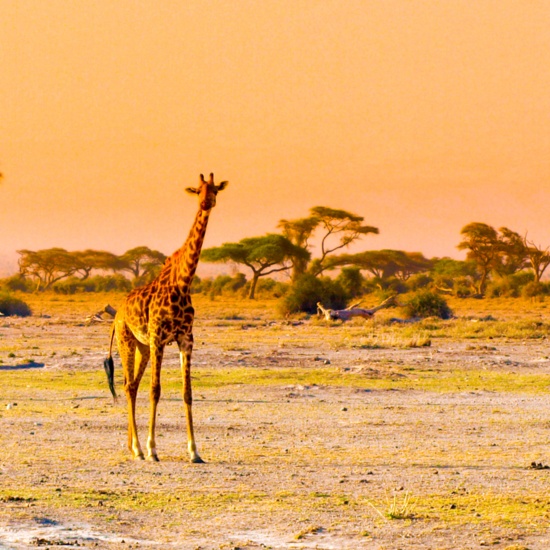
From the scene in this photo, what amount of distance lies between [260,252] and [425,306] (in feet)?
81.6

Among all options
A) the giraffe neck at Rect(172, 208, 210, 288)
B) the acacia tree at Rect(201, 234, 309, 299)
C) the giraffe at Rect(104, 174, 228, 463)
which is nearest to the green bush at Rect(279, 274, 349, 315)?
the acacia tree at Rect(201, 234, 309, 299)

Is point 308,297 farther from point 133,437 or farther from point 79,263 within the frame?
point 79,263

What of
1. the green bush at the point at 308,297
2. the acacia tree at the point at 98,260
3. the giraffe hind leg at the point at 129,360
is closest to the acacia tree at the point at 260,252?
the green bush at the point at 308,297

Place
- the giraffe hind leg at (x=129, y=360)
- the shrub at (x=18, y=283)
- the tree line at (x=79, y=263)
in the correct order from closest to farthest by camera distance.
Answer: the giraffe hind leg at (x=129, y=360), the shrub at (x=18, y=283), the tree line at (x=79, y=263)

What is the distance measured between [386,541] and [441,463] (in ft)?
11.6

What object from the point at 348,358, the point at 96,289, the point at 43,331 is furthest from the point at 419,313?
the point at 96,289

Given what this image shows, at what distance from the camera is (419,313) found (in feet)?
149

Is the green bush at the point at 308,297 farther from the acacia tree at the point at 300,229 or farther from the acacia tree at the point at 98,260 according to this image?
the acacia tree at the point at 98,260

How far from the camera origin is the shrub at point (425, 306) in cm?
4509

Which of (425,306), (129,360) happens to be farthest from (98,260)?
(129,360)

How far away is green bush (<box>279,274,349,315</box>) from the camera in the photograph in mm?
49469

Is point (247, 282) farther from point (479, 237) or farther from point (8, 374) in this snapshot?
point (8, 374)

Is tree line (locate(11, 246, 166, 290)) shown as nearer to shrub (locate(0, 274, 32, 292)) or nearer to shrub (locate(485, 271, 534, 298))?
shrub (locate(0, 274, 32, 292))

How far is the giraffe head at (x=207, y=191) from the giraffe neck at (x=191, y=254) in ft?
0.31
